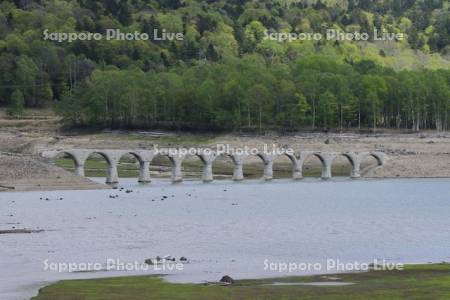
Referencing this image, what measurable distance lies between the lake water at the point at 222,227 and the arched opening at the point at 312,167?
54.0ft

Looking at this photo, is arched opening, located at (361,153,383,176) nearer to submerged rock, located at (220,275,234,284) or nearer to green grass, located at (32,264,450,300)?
green grass, located at (32,264,450,300)

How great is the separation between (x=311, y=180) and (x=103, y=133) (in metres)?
39.6

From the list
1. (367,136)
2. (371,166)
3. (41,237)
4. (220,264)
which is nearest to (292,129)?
(367,136)

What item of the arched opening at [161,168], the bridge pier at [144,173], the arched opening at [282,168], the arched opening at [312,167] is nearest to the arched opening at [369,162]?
the arched opening at [312,167]

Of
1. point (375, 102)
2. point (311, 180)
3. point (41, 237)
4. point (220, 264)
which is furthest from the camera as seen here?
point (375, 102)

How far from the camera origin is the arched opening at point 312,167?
140000 mm

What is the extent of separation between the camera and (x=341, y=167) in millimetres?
146125

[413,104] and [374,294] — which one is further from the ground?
[413,104]

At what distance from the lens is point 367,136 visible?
502 ft

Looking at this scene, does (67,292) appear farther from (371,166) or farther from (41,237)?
(371,166)

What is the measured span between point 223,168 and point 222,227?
64804mm

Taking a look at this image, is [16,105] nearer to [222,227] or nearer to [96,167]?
[96,167]

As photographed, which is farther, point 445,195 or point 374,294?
point 445,195

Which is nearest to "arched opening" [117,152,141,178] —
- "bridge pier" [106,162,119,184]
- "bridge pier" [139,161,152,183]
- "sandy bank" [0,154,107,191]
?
"bridge pier" [139,161,152,183]
